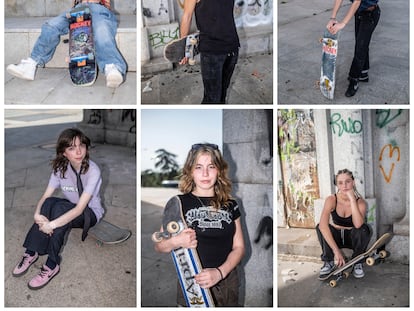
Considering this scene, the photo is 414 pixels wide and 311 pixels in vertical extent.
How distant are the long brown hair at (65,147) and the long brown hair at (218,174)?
0.81 m

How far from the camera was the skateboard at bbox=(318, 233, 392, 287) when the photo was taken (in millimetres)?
3250

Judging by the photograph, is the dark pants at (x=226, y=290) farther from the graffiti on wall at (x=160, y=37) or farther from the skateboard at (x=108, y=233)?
the graffiti on wall at (x=160, y=37)

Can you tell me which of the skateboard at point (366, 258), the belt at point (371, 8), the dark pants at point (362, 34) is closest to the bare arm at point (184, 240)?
the skateboard at point (366, 258)

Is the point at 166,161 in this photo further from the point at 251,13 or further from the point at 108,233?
the point at 251,13

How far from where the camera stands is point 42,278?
3.01m

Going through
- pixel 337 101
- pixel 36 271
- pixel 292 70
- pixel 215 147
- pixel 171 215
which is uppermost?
pixel 292 70

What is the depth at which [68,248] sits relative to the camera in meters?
3.34

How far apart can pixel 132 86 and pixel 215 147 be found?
4.05 feet

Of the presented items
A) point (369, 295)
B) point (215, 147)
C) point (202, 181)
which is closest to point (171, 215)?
point (202, 181)

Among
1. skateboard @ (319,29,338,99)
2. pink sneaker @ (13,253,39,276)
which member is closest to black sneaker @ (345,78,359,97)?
skateboard @ (319,29,338,99)

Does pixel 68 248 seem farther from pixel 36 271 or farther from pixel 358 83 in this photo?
pixel 358 83

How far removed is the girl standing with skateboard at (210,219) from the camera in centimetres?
274

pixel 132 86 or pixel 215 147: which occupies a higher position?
pixel 132 86

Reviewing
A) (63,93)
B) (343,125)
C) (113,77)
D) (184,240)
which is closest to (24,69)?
(63,93)
